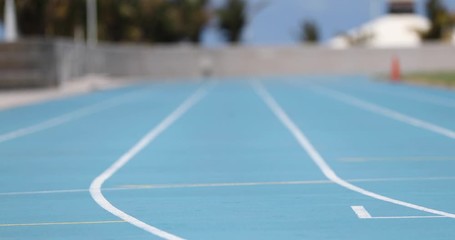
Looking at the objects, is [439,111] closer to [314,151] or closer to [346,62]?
[314,151]

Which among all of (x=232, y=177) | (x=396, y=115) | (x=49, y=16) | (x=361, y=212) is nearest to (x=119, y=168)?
(x=232, y=177)

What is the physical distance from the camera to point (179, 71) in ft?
227

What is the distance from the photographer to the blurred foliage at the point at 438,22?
8238 cm

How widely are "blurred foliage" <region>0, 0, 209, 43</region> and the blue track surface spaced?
35.1m

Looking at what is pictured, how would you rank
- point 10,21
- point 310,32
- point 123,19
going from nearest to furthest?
point 10,21
point 123,19
point 310,32

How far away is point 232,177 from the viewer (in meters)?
10.7

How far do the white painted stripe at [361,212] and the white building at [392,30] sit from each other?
77.2 metres

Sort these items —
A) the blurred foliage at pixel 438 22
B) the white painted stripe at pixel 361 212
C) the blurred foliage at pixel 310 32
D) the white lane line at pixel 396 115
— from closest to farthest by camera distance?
the white painted stripe at pixel 361 212 → the white lane line at pixel 396 115 → the blurred foliage at pixel 438 22 → the blurred foliage at pixel 310 32

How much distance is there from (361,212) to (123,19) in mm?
68760

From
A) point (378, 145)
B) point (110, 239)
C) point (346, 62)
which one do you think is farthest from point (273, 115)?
point (346, 62)

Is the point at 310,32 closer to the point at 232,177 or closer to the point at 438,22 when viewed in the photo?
the point at 438,22

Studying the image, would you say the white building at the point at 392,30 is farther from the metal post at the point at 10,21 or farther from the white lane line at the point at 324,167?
the white lane line at the point at 324,167

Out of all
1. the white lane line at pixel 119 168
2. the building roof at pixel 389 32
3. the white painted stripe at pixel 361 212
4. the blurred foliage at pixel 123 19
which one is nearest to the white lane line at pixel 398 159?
the white lane line at pixel 119 168

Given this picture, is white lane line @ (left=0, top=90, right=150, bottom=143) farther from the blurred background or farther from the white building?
the white building
